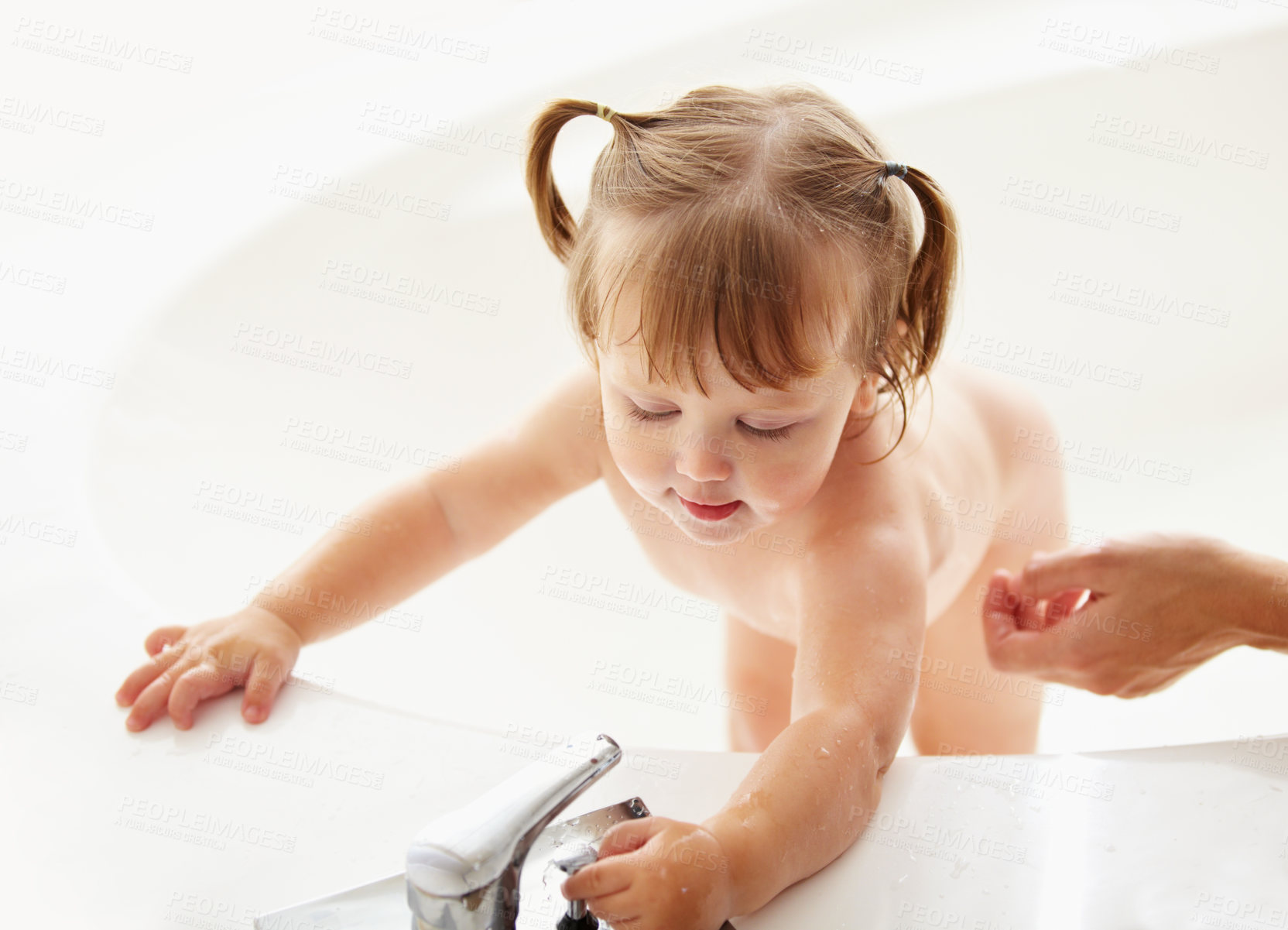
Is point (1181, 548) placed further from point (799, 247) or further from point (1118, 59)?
point (1118, 59)

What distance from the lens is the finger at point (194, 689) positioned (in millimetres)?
607

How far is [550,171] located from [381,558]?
0.29m

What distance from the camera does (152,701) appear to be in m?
0.61

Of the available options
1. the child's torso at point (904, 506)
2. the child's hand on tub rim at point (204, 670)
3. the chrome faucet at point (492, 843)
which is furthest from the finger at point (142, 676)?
the child's torso at point (904, 506)

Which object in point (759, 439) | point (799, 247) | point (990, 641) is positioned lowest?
point (990, 641)

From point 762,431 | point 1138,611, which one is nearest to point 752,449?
point 762,431

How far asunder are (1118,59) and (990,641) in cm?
82

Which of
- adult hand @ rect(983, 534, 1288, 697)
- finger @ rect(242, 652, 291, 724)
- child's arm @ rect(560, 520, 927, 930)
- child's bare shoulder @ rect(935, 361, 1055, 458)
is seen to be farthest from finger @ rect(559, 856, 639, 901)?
child's bare shoulder @ rect(935, 361, 1055, 458)

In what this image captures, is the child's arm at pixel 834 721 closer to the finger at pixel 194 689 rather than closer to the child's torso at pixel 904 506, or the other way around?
the child's torso at pixel 904 506

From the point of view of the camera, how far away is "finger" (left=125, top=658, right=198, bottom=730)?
0.60m

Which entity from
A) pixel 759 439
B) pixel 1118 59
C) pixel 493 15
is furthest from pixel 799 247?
pixel 1118 59

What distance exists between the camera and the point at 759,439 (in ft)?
2.12

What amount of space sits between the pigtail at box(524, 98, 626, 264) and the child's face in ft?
0.45

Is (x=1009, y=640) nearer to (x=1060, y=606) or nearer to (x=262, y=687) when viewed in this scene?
(x=1060, y=606)
